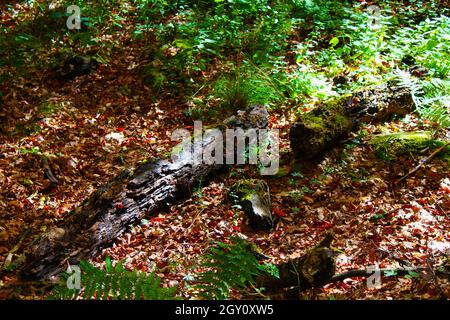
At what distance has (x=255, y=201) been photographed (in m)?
4.62

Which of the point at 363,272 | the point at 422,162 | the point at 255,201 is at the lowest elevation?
the point at 255,201

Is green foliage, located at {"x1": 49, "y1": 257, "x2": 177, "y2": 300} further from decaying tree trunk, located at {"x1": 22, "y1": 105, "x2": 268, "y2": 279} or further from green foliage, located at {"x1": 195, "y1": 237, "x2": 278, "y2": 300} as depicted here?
decaying tree trunk, located at {"x1": 22, "y1": 105, "x2": 268, "y2": 279}

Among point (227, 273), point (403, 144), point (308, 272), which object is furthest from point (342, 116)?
point (227, 273)

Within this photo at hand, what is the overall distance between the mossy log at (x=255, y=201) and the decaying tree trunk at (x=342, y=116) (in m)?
0.82

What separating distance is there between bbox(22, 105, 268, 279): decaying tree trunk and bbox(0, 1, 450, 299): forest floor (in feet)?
0.50

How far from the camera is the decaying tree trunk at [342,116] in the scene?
5.21m

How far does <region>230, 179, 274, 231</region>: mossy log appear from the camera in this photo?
14.7 feet

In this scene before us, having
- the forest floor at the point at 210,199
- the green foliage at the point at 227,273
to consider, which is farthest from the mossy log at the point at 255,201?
the green foliage at the point at 227,273

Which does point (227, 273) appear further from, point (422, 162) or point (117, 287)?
point (422, 162)

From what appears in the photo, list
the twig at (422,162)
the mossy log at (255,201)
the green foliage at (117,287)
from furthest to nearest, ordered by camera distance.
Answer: the twig at (422,162) < the mossy log at (255,201) < the green foliage at (117,287)

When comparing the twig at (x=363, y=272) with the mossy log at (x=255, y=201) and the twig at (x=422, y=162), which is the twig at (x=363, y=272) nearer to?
the mossy log at (x=255, y=201)

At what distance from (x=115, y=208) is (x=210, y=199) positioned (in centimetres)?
119

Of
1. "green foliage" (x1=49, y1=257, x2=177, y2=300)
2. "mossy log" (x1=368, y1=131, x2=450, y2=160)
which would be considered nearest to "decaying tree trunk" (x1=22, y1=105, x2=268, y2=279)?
"green foliage" (x1=49, y1=257, x2=177, y2=300)

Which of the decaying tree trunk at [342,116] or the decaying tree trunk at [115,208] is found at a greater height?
the decaying tree trunk at [342,116]
